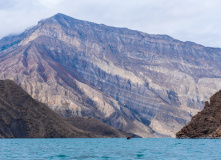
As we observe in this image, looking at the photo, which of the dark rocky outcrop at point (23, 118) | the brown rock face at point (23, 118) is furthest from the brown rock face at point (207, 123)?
the brown rock face at point (23, 118)

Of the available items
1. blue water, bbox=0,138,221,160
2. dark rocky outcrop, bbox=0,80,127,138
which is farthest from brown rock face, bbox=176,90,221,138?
dark rocky outcrop, bbox=0,80,127,138

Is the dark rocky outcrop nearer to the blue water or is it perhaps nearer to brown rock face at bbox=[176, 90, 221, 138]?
brown rock face at bbox=[176, 90, 221, 138]

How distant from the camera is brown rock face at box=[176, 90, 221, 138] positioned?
154 m

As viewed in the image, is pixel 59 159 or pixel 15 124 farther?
pixel 15 124

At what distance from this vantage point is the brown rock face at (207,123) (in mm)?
153750

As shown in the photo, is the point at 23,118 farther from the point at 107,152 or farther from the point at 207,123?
the point at 107,152

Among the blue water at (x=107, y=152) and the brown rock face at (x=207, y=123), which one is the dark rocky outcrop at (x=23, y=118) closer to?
the brown rock face at (x=207, y=123)

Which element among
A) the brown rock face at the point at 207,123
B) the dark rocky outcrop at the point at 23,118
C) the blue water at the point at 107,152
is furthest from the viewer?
the dark rocky outcrop at the point at 23,118

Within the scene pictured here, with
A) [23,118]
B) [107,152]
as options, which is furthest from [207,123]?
[107,152]

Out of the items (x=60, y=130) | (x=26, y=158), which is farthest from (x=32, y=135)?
(x=26, y=158)

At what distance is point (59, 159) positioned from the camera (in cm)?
5666

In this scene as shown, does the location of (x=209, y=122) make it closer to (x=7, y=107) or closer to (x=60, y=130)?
(x=60, y=130)

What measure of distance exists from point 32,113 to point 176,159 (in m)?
130

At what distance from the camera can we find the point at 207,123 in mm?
157000
